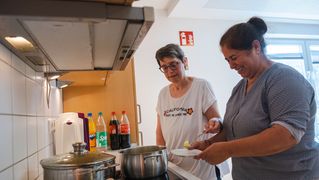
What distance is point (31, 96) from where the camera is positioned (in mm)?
991

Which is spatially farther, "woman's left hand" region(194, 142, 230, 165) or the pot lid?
"woman's left hand" region(194, 142, 230, 165)

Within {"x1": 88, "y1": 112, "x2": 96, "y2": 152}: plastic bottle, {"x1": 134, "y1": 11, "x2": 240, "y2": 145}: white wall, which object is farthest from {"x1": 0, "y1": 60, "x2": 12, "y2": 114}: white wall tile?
{"x1": 134, "y1": 11, "x2": 240, "y2": 145}: white wall

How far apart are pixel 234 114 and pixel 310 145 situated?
0.28 m

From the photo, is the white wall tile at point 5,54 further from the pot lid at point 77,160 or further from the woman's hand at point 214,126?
the woman's hand at point 214,126

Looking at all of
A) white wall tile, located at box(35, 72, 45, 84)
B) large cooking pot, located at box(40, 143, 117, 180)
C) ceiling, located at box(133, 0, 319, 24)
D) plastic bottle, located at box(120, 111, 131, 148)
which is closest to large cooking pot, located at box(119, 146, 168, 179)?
large cooking pot, located at box(40, 143, 117, 180)

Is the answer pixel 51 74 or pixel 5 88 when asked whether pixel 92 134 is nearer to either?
pixel 51 74

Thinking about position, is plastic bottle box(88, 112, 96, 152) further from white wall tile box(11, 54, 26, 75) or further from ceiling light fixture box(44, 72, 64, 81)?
white wall tile box(11, 54, 26, 75)

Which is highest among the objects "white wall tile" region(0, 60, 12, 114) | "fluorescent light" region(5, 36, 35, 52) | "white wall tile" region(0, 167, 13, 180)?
"fluorescent light" region(5, 36, 35, 52)

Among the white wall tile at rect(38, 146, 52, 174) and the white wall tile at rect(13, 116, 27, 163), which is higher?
the white wall tile at rect(13, 116, 27, 163)

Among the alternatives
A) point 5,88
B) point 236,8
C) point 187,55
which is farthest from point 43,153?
point 236,8

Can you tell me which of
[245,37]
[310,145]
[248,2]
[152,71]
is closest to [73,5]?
[245,37]

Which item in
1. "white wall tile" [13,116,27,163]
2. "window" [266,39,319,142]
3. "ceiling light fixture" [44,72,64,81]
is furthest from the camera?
"window" [266,39,319,142]

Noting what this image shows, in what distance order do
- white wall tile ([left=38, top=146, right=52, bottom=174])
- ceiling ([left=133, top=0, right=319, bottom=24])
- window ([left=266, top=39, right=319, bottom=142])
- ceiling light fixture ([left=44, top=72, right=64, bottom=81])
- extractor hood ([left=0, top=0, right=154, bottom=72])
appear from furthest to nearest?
1. window ([left=266, top=39, right=319, bottom=142])
2. ceiling ([left=133, top=0, right=319, bottom=24])
3. ceiling light fixture ([left=44, top=72, right=64, bottom=81])
4. white wall tile ([left=38, top=146, right=52, bottom=174])
5. extractor hood ([left=0, top=0, right=154, bottom=72])

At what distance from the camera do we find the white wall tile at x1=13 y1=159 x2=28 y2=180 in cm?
76
